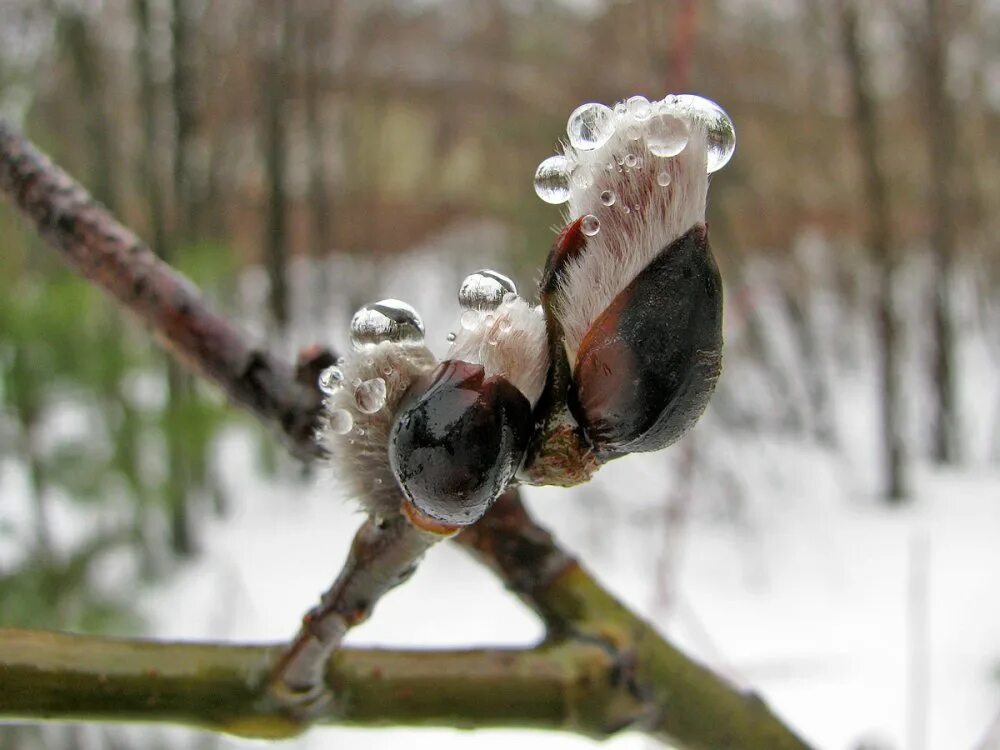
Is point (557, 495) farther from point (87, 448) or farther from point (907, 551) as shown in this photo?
point (87, 448)

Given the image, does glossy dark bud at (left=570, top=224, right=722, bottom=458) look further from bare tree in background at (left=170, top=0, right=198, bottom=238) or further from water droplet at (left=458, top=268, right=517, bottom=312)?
bare tree in background at (left=170, top=0, right=198, bottom=238)

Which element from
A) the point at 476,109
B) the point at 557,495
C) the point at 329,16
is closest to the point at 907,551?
the point at 557,495

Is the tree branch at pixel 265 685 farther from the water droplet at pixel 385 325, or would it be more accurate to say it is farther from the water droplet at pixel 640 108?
the water droplet at pixel 640 108

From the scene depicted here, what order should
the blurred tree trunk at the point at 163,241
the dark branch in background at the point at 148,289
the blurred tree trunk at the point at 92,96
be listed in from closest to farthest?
the dark branch in background at the point at 148,289 → the blurred tree trunk at the point at 163,241 → the blurred tree trunk at the point at 92,96

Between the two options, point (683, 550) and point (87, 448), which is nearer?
point (87, 448)

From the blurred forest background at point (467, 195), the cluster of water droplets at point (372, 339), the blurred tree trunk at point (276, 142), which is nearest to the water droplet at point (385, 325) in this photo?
the cluster of water droplets at point (372, 339)

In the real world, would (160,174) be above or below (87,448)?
above

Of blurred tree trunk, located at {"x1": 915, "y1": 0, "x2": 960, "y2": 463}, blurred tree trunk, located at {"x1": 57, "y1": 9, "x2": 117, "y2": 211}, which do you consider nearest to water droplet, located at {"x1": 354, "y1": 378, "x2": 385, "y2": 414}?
blurred tree trunk, located at {"x1": 57, "y1": 9, "x2": 117, "y2": 211}
